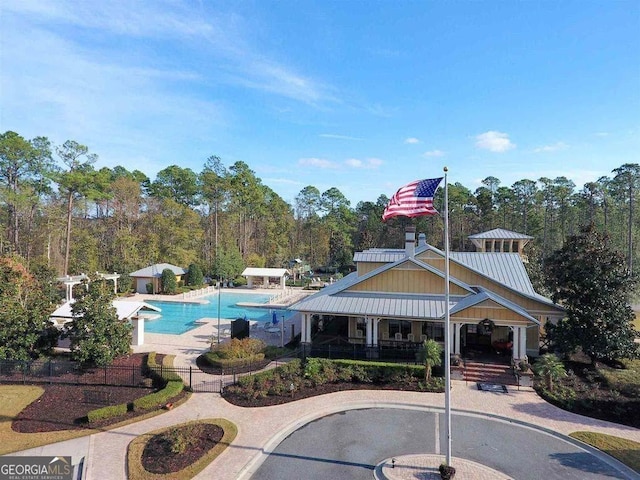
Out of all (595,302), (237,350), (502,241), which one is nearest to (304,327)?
(237,350)

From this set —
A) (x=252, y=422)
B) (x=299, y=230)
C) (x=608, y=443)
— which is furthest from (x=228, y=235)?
(x=608, y=443)

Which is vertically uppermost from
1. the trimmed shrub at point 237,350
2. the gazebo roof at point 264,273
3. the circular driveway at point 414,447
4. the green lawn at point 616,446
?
the gazebo roof at point 264,273

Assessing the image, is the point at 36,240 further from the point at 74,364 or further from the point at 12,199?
the point at 74,364

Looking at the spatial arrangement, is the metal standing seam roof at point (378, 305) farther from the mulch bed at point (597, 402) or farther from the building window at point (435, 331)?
the mulch bed at point (597, 402)

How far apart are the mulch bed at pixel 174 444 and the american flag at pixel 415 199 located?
971 cm

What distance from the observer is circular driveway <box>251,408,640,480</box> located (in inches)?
456

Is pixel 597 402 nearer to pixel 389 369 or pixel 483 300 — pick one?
pixel 483 300

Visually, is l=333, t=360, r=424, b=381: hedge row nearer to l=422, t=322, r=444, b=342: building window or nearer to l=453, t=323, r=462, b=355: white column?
l=453, t=323, r=462, b=355: white column

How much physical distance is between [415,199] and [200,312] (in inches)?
1217

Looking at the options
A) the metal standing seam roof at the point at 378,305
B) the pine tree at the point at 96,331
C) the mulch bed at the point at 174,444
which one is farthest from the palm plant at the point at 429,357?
the pine tree at the point at 96,331

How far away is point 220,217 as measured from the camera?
6525cm

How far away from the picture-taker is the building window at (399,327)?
953 inches

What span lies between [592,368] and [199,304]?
3476 cm

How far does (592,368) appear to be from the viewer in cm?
1959
